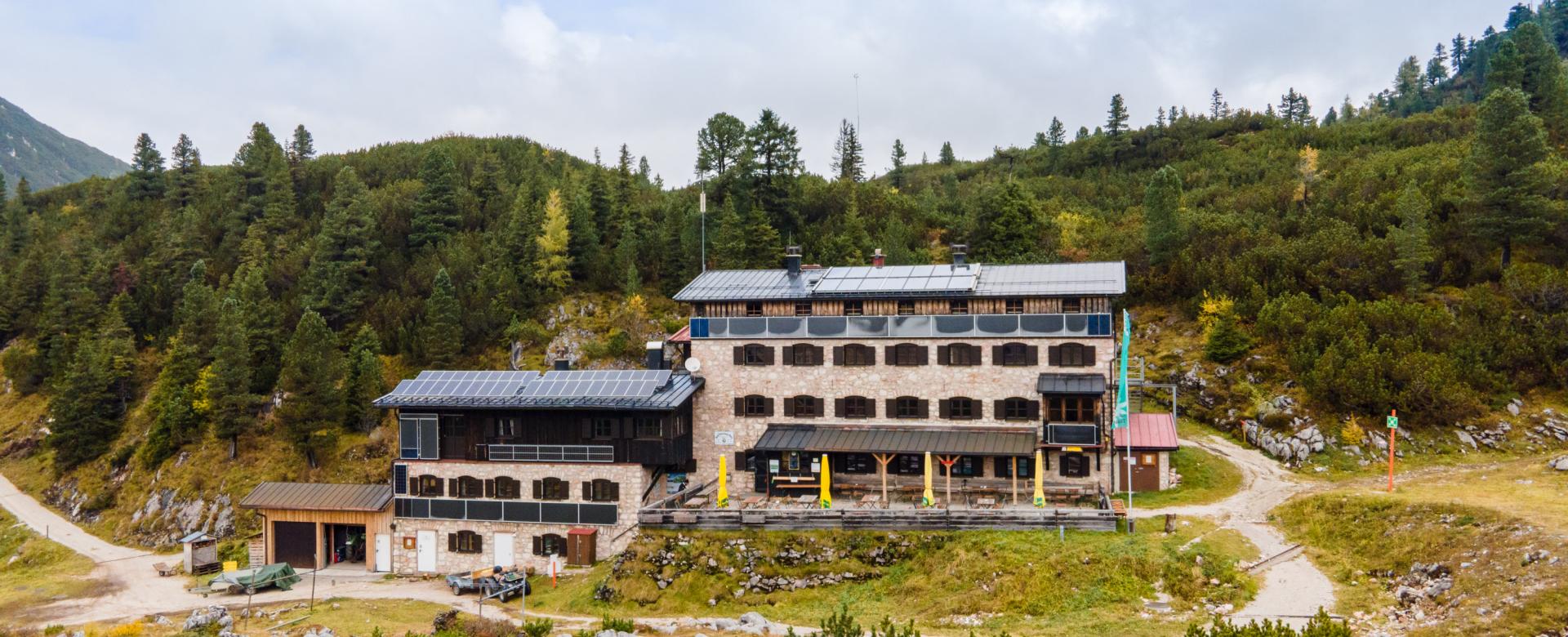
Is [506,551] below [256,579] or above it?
above

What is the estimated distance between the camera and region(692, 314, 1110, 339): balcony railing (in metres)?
36.1

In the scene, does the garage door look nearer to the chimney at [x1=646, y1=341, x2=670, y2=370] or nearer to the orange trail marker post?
the chimney at [x1=646, y1=341, x2=670, y2=370]

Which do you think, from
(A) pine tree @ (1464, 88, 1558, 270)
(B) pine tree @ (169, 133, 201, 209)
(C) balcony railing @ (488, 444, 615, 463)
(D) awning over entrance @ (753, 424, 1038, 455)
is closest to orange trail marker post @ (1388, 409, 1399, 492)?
(D) awning over entrance @ (753, 424, 1038, 455)

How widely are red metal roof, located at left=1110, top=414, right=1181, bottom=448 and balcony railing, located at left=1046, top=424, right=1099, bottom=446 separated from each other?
83cm

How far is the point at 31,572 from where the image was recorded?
147 feet

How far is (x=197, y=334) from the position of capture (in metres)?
60.4

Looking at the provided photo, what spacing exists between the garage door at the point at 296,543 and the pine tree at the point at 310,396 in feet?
45.0

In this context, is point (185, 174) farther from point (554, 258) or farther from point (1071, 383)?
point (1071, 383)

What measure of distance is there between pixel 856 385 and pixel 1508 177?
3720cm

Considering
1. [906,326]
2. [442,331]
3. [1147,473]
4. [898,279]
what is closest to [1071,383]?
[1147,473]

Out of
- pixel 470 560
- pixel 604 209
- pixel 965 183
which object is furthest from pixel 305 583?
pixel 965 183

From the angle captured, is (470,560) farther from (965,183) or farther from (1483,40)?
(1483,40)

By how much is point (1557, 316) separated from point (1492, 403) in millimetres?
6502

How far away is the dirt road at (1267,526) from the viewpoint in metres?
23.0
